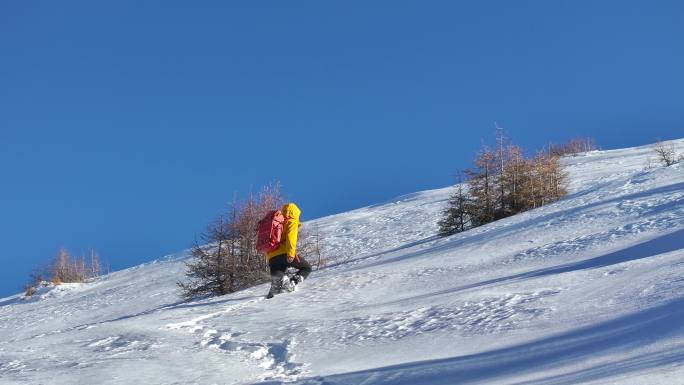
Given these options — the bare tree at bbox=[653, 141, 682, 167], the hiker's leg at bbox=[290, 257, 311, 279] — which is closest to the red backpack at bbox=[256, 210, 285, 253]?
the hiker's leg at bbox=[290, 257, 311, 279]

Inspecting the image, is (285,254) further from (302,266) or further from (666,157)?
(666,157)

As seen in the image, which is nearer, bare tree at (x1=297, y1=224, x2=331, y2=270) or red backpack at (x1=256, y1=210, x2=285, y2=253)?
red backpack at (x1=256, y1=210, x2=285, y2=253)

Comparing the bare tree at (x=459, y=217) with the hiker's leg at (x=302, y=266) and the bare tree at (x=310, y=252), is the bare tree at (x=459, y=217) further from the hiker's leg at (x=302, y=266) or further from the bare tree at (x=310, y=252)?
the hiker's leg at (x=302, y=266)

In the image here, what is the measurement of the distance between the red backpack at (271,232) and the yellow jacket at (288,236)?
0.23 feet

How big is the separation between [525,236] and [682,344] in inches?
332

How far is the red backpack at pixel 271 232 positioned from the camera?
12570mm

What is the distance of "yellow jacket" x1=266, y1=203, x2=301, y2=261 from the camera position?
12.6 metres

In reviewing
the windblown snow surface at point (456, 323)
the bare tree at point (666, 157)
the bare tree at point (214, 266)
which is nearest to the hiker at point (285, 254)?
the windblown snow surface at point (456, 323)

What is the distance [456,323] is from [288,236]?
5248mm

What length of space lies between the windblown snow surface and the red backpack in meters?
0.89

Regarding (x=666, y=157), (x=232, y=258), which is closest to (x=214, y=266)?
(x=232, y=258)

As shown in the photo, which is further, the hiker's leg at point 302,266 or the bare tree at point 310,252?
the bare tree at point 310,252

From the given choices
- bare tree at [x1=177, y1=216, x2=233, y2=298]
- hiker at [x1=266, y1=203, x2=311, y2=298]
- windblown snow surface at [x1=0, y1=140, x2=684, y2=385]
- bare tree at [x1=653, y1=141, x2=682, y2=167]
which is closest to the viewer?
windblown snow surface at [x1=0, y1=140, x2=684, y2=385]

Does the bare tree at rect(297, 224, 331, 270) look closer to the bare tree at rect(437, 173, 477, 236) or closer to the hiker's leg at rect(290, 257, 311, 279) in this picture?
the bare tree at rect(437, 173, 477, 236)
